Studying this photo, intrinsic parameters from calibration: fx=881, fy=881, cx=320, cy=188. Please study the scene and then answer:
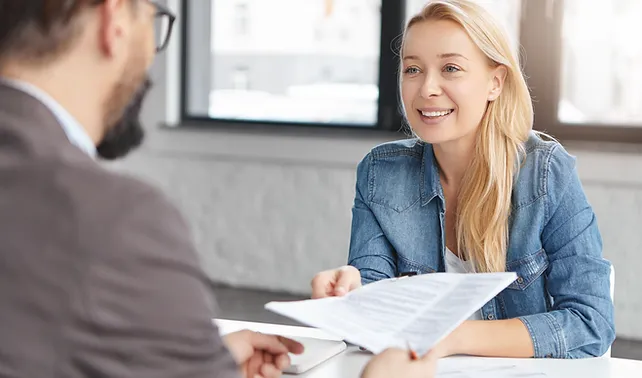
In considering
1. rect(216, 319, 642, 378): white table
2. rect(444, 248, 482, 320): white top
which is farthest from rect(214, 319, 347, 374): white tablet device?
rect(444, 248, 482, 320): white top

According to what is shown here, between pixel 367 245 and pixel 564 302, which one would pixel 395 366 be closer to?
pixel 564 302

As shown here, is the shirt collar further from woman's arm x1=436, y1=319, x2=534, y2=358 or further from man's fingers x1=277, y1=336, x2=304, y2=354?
man's fingers x1=277, y1=336, x2=304, y2=354

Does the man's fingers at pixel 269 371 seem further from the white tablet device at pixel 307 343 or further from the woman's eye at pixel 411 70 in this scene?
the woman's eye at pixel 411 70

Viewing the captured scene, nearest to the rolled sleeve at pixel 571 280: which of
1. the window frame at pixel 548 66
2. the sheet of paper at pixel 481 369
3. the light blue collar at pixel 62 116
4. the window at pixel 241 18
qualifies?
the sheet of paper at pixel 481 369

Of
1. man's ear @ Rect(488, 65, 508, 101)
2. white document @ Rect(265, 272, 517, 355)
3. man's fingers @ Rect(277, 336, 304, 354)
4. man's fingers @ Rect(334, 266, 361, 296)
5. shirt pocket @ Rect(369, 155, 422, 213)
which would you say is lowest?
man's fingers @ Rect(277, 336, 304, 354)

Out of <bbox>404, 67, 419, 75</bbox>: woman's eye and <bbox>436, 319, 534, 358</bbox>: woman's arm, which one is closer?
<bbox>436, 319, 534, 358</bbox>: woman's arm

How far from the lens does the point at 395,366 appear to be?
3.59 feet

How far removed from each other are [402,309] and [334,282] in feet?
1.19

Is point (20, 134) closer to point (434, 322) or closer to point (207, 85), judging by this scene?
point (434, 322)

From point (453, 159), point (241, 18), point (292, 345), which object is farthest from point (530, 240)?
point (241, 18)

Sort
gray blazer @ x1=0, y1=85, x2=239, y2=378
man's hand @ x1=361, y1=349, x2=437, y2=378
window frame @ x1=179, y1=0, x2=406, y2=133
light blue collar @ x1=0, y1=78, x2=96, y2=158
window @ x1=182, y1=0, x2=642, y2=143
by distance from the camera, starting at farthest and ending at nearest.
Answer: window frame @ x1=179, y1=0, x2=406, y2=133, window @ x1=182, y1=0, x2=642, y2=143, man's hand @ x1=361, y1=349, x2=437, y2=378, light blue collar @ x1=0, y1=78, x2=96, y2=158, gray blazer @ x1=0, y1=85, x2=239, y2=378

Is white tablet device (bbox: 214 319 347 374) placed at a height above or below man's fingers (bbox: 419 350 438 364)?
below

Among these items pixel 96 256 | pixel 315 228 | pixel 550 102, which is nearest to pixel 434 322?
pixel 96 256

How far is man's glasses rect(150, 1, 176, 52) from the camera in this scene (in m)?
0.93
